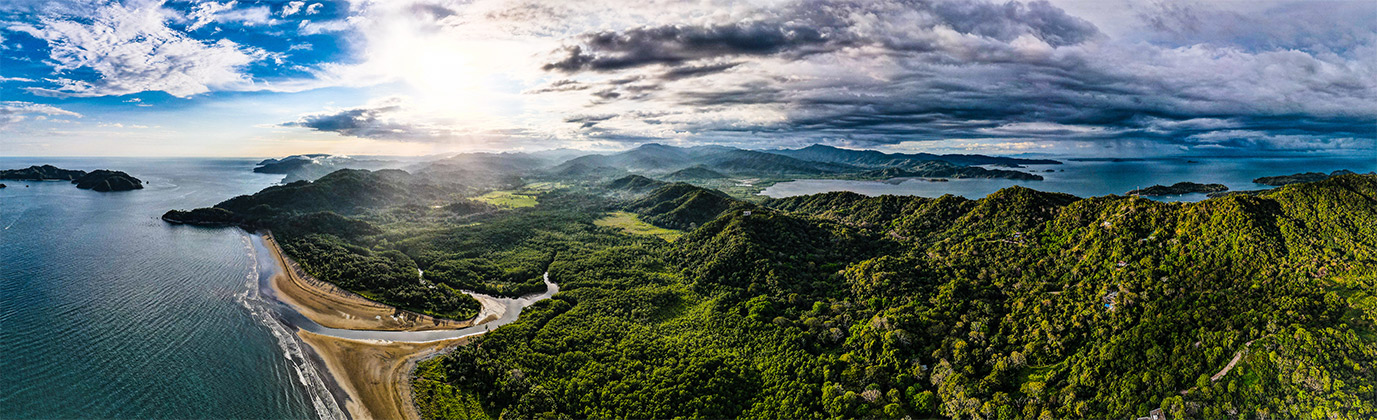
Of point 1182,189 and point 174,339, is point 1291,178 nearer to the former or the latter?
point 1182,189

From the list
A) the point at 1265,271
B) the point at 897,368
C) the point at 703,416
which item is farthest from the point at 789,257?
the point at 1265,271

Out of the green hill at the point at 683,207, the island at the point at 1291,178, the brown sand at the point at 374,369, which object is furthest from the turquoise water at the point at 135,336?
the island at the point at 1291,178

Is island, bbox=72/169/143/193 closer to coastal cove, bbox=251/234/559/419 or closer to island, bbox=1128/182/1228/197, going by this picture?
coastal cove, bbox=251/234/559/419

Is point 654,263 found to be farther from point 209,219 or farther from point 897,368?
point 209,219

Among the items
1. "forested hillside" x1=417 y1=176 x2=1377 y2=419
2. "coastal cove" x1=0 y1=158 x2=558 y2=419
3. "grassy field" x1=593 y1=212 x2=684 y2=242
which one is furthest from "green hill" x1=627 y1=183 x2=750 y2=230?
"coastal cove" x1=0 y1=158 x2=558 y2=419

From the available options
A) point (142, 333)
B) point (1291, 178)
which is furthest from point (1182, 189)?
point (142, 333)

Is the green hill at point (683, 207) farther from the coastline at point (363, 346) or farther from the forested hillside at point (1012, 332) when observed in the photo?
the coastline at point (363, 346)
